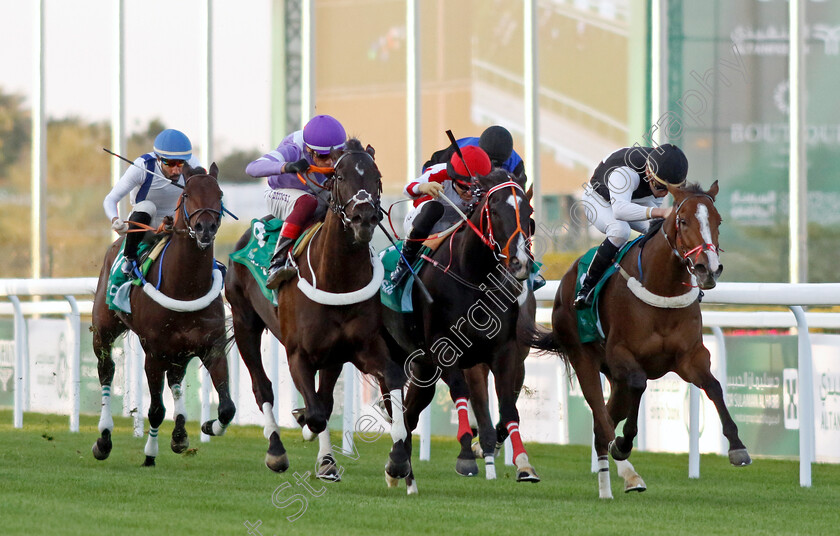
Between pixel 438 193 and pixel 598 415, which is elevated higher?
pixel 438 193

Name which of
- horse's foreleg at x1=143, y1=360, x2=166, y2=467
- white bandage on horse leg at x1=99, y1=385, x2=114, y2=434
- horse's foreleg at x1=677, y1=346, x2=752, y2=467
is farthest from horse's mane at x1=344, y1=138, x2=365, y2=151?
white bandage on horse leg at x1=99, y1=385, x2=114, y2=434

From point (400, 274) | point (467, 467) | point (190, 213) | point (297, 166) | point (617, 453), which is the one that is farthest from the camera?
point (190, 213)

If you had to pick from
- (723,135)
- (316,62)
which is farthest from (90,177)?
(723,135)

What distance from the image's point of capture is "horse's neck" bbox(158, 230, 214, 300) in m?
7.72

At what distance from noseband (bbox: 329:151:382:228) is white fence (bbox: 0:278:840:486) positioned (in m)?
2.30

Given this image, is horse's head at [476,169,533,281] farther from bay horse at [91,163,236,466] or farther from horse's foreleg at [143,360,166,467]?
horse's foreleg at [143,360,166,467]

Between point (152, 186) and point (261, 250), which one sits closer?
point (261, 250)

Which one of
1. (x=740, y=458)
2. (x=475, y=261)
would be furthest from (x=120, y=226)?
(x=740, y=458)

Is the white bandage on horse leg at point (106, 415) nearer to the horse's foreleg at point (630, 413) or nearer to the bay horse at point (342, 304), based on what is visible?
the bay horse at point (342, 304)

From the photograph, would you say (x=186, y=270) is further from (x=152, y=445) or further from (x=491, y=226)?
(x=491, y=226)

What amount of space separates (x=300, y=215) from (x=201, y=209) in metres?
0.60

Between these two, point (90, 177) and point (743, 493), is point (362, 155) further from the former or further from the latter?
point (90, 177)

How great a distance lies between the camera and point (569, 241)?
1248 cm

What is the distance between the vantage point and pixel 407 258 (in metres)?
7.16
